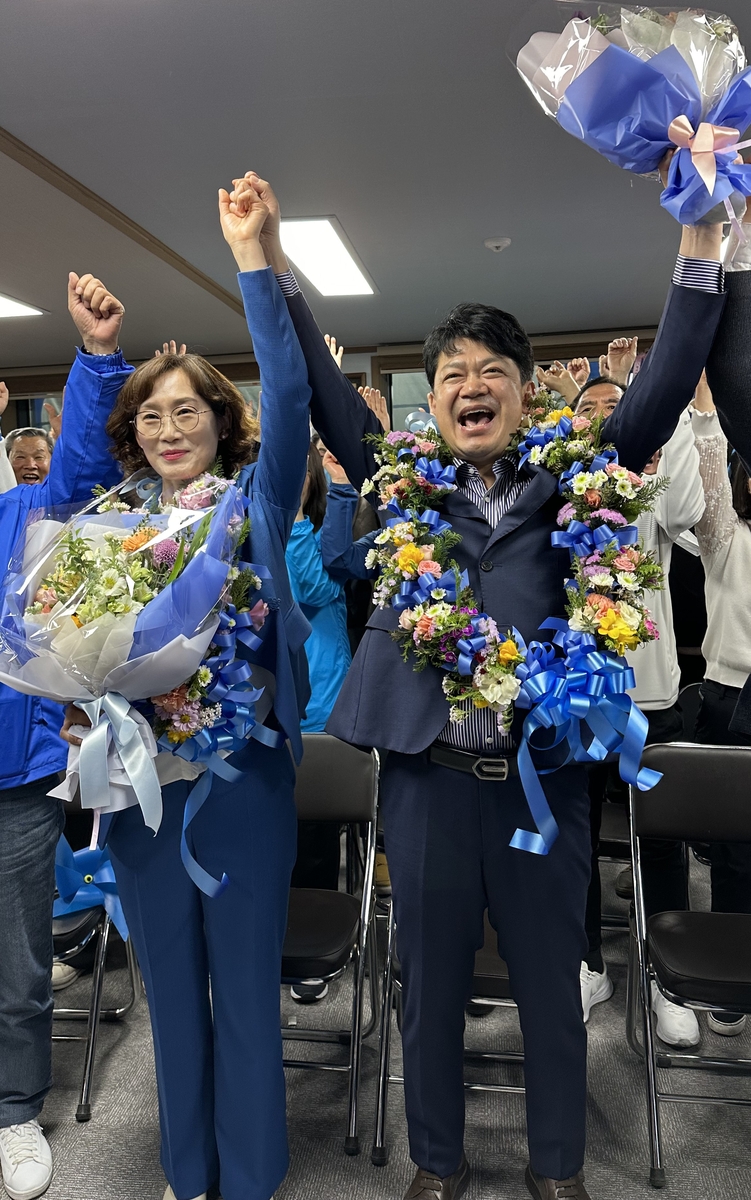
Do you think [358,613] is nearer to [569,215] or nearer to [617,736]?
[617,736]

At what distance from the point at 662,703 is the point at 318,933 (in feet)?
4.26

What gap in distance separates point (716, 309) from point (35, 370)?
398 inches

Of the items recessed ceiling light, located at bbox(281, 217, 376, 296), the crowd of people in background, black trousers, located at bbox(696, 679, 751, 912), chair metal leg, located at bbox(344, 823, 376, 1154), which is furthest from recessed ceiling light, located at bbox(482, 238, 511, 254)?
chair metal leg, located at bbox(344, 823, 376, 1154)

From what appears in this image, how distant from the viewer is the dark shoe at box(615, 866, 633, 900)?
3.56 metres

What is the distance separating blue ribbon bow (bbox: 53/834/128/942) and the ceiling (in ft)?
10.5

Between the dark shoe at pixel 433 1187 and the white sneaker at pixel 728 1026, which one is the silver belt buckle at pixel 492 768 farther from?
the white sneaker at pixel 728 1026

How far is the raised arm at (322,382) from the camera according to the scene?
1.87m

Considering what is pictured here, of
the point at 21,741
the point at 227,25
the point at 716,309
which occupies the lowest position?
the point at 21,741

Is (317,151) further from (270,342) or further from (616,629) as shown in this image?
(616,629)

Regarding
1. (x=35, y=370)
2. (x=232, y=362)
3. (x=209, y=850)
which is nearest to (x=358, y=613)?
(x=209, y=850)

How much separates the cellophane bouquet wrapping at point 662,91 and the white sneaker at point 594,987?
7.46 ft

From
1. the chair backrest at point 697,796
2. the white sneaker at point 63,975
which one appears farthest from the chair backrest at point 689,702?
the white sneaker at point 63,975

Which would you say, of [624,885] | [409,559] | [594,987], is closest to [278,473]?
[409,559]

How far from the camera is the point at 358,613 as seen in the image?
4219 millimetres
